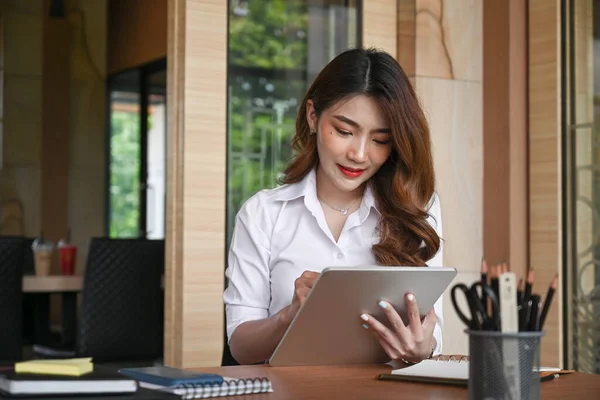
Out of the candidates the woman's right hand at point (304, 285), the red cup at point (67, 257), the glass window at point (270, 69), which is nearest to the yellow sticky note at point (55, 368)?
the woman's right hand at point (304, 285)

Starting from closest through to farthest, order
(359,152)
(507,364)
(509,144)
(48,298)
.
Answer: (507,364), (359,152), (509,144), (48,298)

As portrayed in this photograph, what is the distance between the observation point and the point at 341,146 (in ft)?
6.78

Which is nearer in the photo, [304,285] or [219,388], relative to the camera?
[219,388]

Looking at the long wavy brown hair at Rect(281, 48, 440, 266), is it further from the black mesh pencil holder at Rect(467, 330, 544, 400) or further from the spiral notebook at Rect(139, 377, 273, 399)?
the black mesh pencil holder at Rect(467, 330, 544, 400)

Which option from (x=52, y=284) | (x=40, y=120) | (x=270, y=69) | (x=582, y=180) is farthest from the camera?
(x=40, y=120)

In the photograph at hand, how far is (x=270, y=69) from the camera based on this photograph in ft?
18.8

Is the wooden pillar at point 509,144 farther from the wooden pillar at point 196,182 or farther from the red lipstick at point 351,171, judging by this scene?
the red lipstick at point 351,171

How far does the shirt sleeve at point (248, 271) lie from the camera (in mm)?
2078

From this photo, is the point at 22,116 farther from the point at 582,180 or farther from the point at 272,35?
the point at 582,180

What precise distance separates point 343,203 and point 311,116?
0.23 m

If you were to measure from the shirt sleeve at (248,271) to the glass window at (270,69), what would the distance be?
1.73 m

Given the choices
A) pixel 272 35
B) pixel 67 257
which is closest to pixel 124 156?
pixel 272 35

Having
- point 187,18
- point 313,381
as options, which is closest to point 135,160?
point 187,18

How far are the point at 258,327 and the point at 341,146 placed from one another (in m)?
0.45
